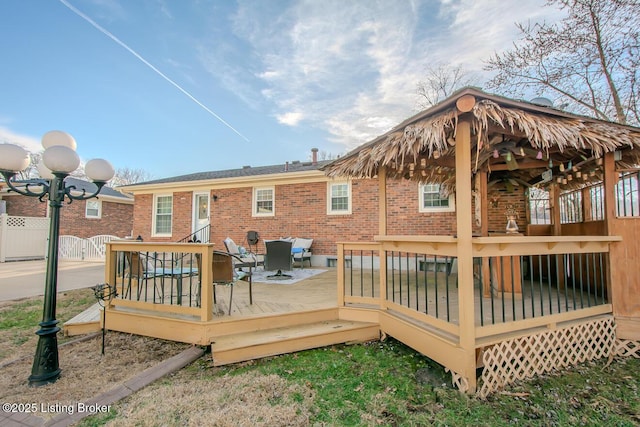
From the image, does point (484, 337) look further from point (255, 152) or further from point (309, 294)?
point (255, 152)

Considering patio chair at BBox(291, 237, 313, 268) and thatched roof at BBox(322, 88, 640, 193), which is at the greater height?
thatched roof at BBox(322, 88, 640, 193)

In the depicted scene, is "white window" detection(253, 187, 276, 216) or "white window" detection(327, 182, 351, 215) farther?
"white window" detection(253, 187, 276, 216)

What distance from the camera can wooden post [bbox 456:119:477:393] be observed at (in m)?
2.77

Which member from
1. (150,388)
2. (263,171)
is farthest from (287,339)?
(263,171)

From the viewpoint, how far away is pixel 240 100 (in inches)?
497

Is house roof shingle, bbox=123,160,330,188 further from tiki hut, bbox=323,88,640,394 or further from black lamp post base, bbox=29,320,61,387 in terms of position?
black lamp post base, bbox=29,320,61,387

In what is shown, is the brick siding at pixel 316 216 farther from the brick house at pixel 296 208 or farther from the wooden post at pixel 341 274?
the wooden post at pixel 341 274

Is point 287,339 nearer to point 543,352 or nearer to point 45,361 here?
point 45,361

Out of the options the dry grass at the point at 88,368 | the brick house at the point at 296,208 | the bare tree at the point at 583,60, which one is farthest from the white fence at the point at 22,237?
the bare tree at the point at 583,60

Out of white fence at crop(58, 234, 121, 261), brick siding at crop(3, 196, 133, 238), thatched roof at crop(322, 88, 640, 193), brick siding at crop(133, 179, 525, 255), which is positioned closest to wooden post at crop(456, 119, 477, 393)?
thatched roof at crop(322, 88, 640, 193)

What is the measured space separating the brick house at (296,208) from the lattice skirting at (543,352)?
4854 millimetres

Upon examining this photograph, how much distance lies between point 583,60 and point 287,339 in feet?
43.0

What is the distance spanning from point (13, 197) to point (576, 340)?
23528 millimetres

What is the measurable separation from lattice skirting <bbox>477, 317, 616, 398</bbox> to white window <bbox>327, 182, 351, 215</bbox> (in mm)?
6719
